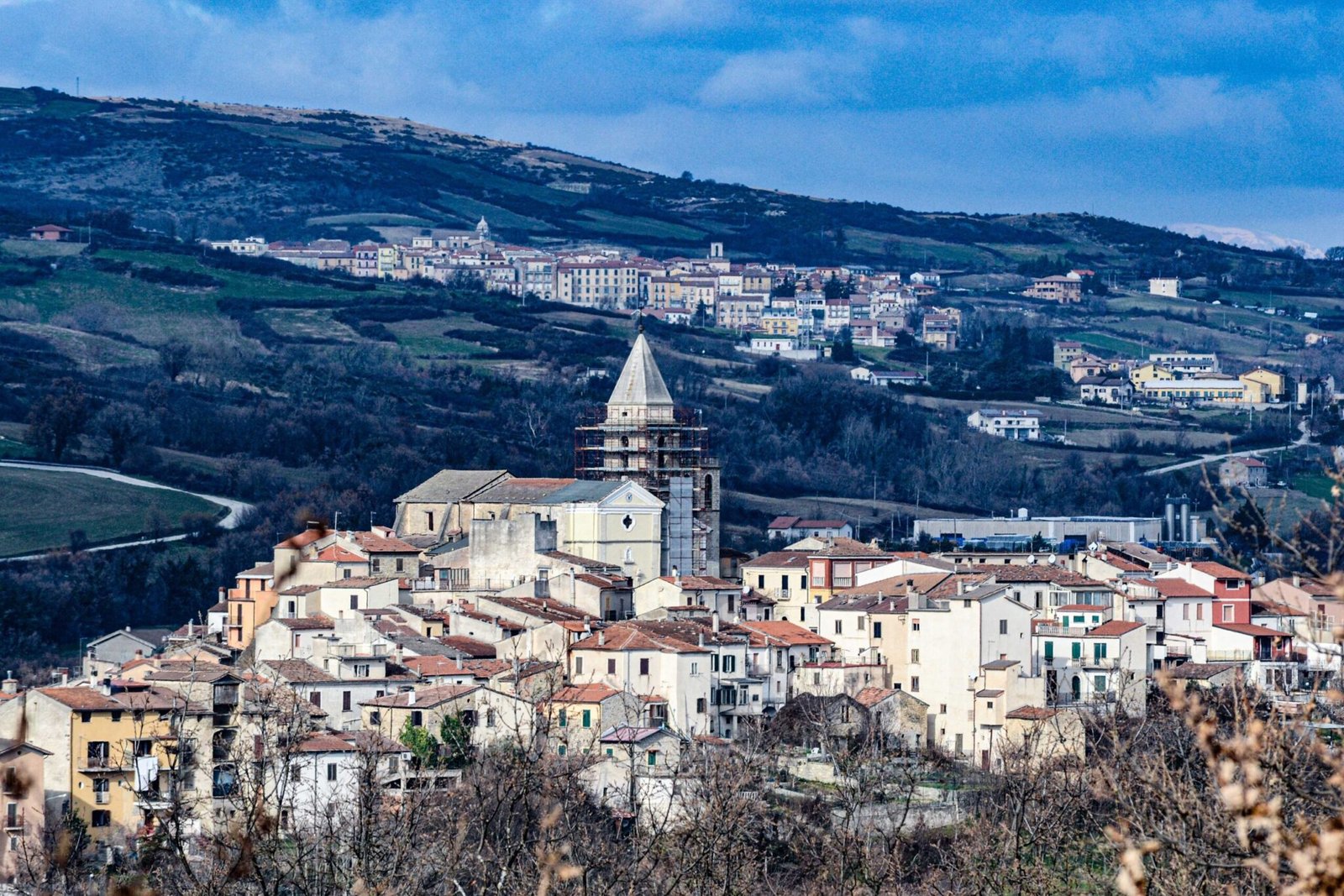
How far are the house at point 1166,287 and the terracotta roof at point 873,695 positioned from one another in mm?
141311

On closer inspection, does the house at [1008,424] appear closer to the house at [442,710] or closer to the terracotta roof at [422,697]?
the terracotta roof at [422,697]

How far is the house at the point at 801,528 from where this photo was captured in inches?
2921

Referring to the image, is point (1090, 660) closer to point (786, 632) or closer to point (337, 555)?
point (786, 632)

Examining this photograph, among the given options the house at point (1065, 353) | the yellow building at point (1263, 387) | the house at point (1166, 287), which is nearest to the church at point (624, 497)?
the yellow building at point (1263, 387)

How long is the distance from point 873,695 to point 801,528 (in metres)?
29.4

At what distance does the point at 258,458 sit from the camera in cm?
8406

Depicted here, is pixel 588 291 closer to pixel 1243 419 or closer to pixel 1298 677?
pixel 1243 419

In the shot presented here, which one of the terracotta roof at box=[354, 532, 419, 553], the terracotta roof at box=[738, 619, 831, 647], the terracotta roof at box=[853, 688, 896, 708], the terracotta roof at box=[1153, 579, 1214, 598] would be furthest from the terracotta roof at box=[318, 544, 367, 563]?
the terracotta roof at box=[1153, 579, 1214, 598]

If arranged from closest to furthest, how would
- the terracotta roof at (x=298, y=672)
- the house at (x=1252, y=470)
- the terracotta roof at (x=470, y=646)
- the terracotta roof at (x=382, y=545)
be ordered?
the terracotta roof at (x=298, y=672), the terracotta roof at (x=470, y=646), the terracotta roof at (x=382, y=545), the house at (x=1252, y=470)

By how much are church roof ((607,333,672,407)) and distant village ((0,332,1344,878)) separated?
68 millimetres

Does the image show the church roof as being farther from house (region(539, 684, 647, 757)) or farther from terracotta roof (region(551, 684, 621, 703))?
house (region(539, 684, 647, 757))

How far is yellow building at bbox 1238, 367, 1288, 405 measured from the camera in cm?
13325

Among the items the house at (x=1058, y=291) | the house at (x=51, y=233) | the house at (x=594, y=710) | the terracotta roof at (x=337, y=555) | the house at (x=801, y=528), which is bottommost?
the house at (x=594, y=710)

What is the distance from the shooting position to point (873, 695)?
46750 millimetres
